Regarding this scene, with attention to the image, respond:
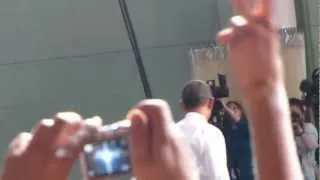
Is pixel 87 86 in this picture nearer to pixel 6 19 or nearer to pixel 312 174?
pixel 6 19

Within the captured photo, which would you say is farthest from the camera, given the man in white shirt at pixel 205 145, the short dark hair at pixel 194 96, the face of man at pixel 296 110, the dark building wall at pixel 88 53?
the dark building wall at pixel 88 53

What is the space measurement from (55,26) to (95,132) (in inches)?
337

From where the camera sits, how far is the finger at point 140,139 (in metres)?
1.24

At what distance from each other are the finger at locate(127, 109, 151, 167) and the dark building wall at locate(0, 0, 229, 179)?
840 cm

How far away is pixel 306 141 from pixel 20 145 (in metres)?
5.73

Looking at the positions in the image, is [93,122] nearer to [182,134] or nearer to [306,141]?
[182,134]

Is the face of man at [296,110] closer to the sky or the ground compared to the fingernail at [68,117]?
closer to the ground

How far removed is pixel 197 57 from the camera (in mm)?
9227

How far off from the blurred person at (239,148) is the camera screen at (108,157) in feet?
17.4

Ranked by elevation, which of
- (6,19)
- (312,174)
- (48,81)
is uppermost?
(6,19)

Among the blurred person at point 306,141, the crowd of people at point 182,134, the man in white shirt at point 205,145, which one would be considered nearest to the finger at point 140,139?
the crowd of people at point 182,134

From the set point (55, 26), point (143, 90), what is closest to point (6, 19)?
point (55, 26)

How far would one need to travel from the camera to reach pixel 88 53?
9.82m

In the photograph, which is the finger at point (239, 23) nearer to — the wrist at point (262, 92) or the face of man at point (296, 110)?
the wrist at point (262, 92)
